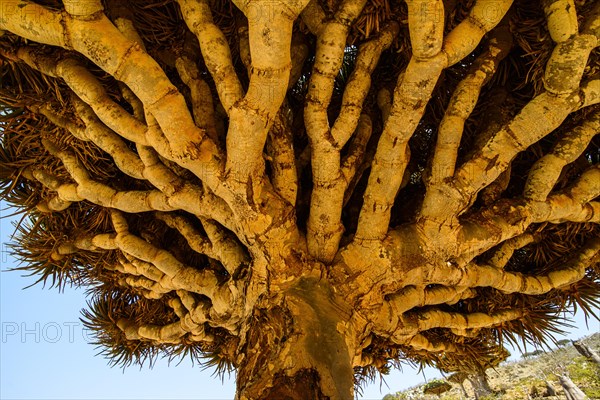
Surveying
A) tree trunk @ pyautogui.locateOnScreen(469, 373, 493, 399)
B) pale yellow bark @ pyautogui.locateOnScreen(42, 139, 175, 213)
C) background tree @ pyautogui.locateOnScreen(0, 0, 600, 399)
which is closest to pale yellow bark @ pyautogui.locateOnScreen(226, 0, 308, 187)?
background tree @ pyautogui.locateOnScreen(0, 0, 600, 399)

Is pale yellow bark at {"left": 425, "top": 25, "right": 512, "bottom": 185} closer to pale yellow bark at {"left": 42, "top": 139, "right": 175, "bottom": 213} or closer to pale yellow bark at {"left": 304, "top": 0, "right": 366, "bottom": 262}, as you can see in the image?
pale yellow bark at {"left": 304, "top": 0, "right": 366, "bottom": 262}

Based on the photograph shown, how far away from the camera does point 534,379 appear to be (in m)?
13.0

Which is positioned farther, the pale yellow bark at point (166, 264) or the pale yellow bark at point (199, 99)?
the pale yellow bark at point (166, 264)

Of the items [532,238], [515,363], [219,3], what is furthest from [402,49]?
[515,363]

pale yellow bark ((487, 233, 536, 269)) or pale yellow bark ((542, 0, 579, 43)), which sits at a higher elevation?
pale yellow bark ((542, 0, 579, 43))

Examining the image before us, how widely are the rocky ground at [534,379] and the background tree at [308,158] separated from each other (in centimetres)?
662

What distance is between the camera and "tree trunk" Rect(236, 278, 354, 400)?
215 centimetres

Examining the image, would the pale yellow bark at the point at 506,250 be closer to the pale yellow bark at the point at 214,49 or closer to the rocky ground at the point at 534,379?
the pale yellow bark at the point at 214,49

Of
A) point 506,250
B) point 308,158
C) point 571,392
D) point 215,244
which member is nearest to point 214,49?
point 308,158

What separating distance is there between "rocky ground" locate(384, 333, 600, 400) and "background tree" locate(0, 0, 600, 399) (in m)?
6.62

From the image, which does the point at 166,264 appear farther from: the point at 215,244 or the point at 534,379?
the point at 534,379

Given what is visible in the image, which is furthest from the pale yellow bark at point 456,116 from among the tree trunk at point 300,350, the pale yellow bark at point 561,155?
the tree trunk at point 300,350

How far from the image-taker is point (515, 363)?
17656mm

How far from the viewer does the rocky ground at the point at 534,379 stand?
1089cm
